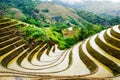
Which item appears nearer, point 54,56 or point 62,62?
point 62,62

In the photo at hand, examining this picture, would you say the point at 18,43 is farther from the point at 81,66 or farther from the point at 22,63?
the point at 81,66

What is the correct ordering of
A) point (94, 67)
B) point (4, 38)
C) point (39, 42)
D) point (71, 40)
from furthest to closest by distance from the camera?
point (71, 40)
point (39, 42)
point (4, 38)
point (94, 67)

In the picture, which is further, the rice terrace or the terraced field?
the rice terrace

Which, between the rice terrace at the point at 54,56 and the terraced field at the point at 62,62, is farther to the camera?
the rice terrace at the point at 54,56

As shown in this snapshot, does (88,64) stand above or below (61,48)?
above

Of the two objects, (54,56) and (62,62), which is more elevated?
(62,62)

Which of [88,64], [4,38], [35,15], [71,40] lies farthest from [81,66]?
[35,15]

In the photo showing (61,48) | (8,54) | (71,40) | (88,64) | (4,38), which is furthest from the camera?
(71,40)

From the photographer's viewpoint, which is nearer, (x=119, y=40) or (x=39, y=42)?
(x=119, y=40)
